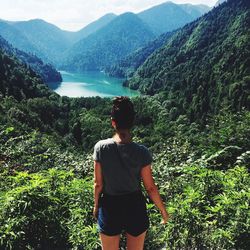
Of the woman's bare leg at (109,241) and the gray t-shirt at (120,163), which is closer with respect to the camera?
the gray t-shirt at (120,163)

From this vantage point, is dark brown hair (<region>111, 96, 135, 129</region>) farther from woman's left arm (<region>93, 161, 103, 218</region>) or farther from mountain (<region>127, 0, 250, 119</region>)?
mountain (<region>127, 0, 250, 119</region>)

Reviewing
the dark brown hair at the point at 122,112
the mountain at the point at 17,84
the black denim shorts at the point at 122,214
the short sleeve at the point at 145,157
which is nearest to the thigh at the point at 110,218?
the black denim shorts at the point at 122,214

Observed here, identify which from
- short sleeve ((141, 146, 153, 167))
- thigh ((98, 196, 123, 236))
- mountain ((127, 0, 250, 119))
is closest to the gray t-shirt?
short sleeve ((141, 146, 153, 167))

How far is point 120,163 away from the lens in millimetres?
3791

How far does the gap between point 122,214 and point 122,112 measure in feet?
3.07

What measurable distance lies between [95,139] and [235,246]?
85.1 m

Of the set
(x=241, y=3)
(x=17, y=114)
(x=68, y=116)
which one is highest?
(x=241, y=3)

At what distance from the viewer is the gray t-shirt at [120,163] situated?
12.4ft

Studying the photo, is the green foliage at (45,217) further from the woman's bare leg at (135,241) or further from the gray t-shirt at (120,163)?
the gray t-shirt at (120,163)

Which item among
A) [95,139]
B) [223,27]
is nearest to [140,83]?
[223,27]

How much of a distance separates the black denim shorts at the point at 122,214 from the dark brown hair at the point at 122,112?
66cm

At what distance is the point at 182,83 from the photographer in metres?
140

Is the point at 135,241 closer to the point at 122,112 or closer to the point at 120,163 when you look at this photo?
the point at 120,163

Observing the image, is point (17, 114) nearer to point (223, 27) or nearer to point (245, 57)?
point (245, 57)
